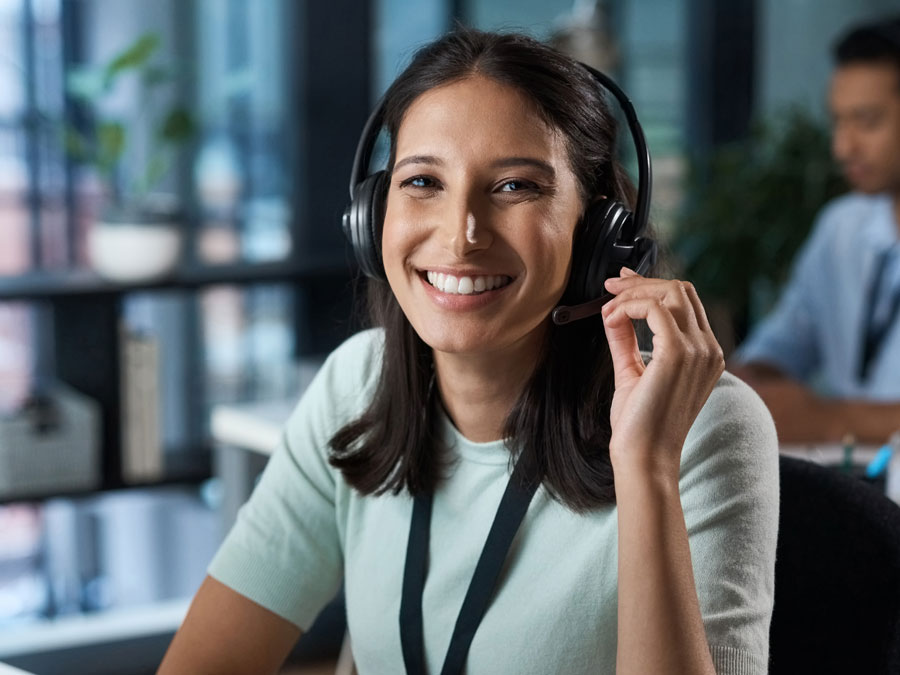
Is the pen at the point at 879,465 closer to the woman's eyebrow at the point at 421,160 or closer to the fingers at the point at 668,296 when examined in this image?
the fingers at the point at 668,296

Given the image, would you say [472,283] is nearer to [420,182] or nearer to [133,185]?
[420,182]

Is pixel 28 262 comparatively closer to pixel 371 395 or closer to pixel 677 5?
pixel 371 395

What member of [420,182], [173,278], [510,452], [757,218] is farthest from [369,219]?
[757,218]

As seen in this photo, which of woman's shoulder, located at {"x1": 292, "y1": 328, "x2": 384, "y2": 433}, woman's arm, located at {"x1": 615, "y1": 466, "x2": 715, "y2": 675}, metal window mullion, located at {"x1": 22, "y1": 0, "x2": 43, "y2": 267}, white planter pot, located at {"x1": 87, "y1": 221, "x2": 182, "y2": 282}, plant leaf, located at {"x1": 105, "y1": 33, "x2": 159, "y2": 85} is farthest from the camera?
metal window mullion, located at {"x1": 22, "y1": 0, "x2": 43, "y2": 267}

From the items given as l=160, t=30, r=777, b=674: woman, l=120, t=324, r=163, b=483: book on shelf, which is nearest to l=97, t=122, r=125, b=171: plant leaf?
l=120, t=324, r=163, b=483: book on shelf

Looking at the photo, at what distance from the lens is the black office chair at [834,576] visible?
3.73ft

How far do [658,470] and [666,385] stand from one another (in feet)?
0.26

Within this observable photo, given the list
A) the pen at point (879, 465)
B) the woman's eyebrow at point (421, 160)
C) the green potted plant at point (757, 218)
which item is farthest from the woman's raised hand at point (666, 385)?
the green potted plant at point (757, 218)

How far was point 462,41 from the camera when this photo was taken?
48.2 inches

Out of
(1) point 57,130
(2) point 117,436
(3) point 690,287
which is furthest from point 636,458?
(1) point 57,130

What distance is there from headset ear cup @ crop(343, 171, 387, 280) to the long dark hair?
27mm

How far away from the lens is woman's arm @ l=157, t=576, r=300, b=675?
51.2 inches

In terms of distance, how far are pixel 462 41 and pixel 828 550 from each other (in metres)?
0.64

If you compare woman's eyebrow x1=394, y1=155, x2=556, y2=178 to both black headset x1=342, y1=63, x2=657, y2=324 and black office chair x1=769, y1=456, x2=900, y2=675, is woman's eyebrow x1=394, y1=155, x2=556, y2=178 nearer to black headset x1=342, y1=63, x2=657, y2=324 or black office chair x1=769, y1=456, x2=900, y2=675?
black headset x1=342, y1=63, x2=657, y2=324
